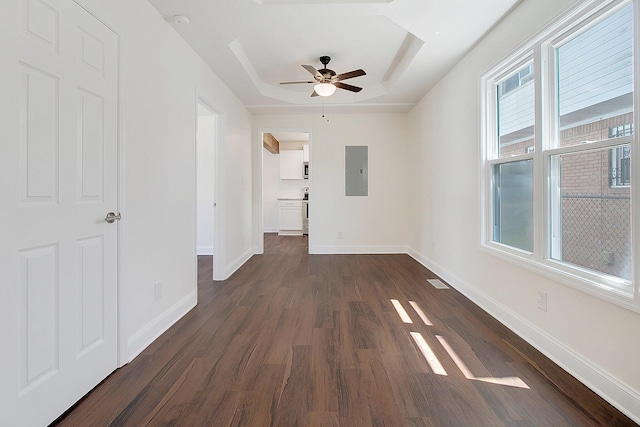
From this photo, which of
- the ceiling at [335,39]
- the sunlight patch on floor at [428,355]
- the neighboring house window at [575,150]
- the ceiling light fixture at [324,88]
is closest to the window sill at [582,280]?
the neighboring house window at [575,150]

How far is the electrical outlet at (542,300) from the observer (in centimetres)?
195

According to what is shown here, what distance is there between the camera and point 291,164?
7.79 meters

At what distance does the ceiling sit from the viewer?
2246 millimetres

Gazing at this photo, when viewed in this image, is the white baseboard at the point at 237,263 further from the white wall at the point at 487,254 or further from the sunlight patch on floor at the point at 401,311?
the white wall at the point at 487,254

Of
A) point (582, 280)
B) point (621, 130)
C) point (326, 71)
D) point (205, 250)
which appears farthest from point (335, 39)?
point (205, 250)

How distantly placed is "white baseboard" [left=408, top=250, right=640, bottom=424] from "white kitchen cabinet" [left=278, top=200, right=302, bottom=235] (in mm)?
5223

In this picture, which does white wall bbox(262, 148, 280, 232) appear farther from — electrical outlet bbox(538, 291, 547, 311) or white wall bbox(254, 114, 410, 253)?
electrical outlet bbox(538, 291, 547, 311)

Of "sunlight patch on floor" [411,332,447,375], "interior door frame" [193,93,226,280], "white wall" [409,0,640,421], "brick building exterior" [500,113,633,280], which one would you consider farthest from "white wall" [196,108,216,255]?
"brick building exterior" [500,113,633,280]

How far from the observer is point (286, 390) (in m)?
1.57

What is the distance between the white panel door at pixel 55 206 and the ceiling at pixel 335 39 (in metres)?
1.03

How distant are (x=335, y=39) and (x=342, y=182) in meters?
2.58

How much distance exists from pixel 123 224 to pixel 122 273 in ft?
0.98

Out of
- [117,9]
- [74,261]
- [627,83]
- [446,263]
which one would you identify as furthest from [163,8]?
[446,263]

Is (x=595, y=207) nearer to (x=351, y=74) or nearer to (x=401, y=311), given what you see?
(x=401, y=311)
